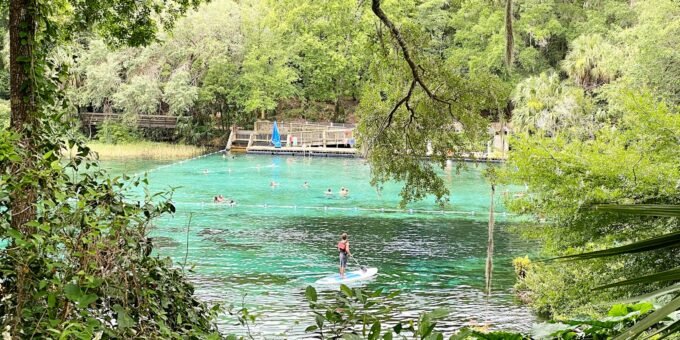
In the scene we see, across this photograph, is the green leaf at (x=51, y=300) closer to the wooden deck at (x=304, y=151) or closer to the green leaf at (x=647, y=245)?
the green leaf at (x=647, y=245)

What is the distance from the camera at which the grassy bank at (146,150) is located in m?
31.7

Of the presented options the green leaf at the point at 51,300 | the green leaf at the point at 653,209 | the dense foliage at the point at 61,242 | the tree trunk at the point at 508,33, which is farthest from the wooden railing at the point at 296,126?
the green leaf at the point at 653,209

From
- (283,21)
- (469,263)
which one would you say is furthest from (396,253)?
(283,21)

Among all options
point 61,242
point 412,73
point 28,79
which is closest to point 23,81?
point 28,79

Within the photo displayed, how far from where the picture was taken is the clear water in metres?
11.7

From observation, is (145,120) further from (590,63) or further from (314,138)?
(590,63)

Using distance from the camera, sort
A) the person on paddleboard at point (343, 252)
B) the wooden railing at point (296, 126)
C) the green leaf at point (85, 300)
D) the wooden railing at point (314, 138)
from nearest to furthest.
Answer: the green leaf at point (85, 300) < the person on paddleboard at point (343, 252) < the wooden railing at point (314, 138) < the wooden railing at point (296, 126)

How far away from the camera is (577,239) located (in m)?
8.62

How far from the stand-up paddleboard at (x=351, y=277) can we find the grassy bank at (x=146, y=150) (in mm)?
19962

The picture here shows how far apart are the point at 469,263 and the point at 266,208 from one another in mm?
8148

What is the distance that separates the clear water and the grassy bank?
3.91m

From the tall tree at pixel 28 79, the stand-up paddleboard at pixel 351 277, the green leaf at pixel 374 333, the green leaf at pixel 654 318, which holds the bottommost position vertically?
the stand-up paddleboard at pixel 351 277

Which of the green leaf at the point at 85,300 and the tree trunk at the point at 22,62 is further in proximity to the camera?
the tree trunk at the point at 22,62

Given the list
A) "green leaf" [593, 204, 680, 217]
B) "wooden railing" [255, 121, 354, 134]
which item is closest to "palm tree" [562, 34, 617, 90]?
"wooden railing" [255, 121, 354, 134]
